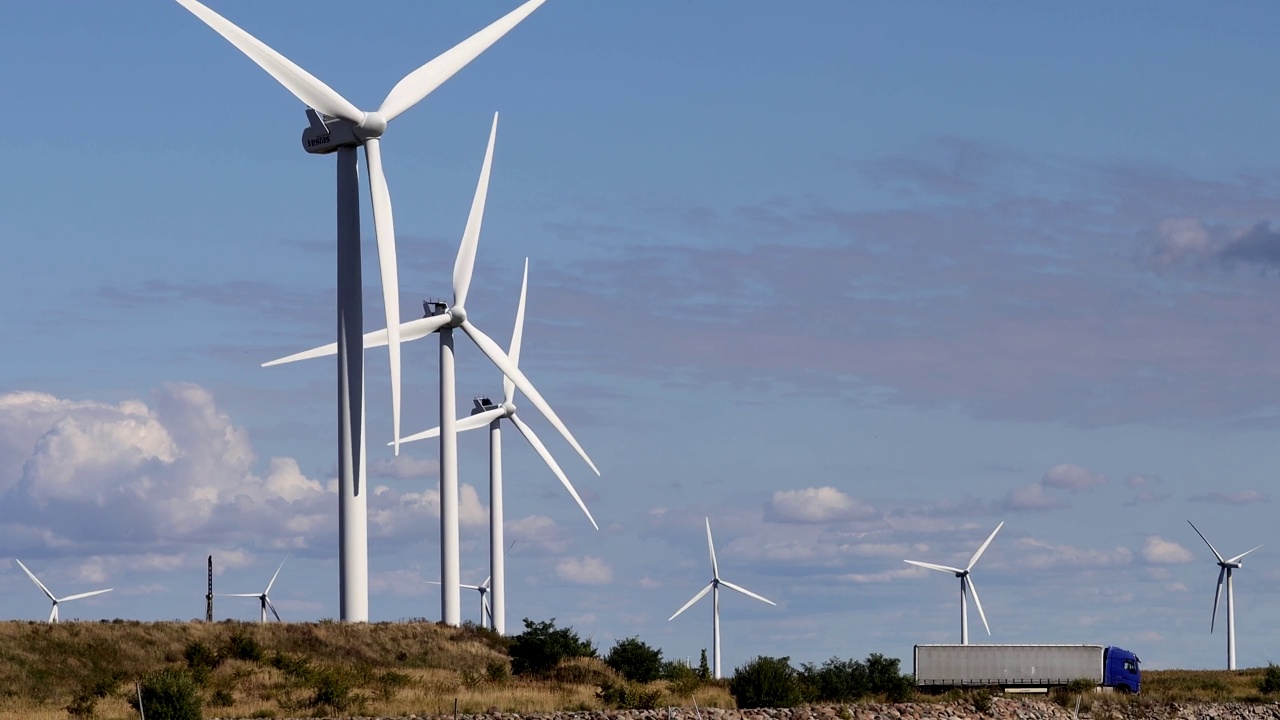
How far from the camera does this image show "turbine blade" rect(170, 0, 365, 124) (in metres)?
77.0

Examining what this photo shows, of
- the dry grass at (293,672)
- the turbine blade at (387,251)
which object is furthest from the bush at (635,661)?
the turbine blade at (387,251)

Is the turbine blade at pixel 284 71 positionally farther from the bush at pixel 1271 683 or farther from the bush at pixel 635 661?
the bush at pixel 1271 683

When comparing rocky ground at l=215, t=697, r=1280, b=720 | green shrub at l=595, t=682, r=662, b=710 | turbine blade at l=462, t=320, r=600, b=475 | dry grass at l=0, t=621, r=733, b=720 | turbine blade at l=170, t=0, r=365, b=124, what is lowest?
rocky ground at l=215, t=697, r=1280, b=720

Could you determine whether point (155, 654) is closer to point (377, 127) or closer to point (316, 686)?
point (316, 686)

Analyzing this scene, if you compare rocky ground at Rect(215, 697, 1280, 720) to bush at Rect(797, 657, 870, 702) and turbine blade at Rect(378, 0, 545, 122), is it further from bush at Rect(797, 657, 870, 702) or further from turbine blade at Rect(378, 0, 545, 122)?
turbine blade at Rect(378, 0, 545, 122)

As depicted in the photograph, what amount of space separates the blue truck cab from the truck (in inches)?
49.5

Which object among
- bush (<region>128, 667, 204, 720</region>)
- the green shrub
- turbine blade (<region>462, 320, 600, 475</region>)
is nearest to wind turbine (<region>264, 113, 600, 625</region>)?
turbine blade (<region>462, 320, 600, 475</region>)

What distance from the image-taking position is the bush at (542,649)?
8631cm

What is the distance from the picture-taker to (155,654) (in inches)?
3009

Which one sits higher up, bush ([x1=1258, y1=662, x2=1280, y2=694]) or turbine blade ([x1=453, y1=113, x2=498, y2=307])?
turbine blade ([x1=453, y1=113, x2=498, y2=307])

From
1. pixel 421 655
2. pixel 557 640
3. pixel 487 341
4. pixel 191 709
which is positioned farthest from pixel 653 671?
pixel 191 709

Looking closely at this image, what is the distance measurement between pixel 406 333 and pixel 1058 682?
4105cm

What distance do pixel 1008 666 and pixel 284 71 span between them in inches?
1850

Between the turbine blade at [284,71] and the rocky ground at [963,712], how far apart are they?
30.9m
